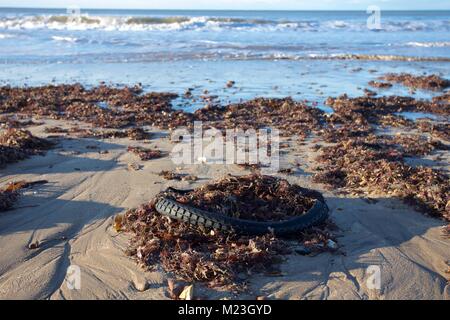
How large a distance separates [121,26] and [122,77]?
26820 mm

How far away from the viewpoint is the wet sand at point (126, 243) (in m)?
3.27

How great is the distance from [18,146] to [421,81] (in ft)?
33.6

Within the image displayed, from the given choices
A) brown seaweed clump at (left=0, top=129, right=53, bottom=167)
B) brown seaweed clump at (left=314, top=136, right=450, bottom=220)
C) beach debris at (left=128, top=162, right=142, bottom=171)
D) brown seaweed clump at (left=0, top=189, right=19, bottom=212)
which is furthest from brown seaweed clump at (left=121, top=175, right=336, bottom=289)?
brown seaweed clump at (left=0, top=129, right=53, bottom=167)

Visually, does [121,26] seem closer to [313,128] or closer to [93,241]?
[313,128]

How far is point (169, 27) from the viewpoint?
36844 millimetres

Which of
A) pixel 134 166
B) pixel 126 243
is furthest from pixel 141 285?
pixel 134 166

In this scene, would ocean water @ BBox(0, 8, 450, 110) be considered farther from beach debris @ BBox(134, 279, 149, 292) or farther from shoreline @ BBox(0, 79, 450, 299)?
beach debris @ BBox(134, 279, 149, 292)

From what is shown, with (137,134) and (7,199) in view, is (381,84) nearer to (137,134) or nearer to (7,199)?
(137,134)

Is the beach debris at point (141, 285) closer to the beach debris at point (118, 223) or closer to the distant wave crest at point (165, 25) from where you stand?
the beach debris at point (118, 223)

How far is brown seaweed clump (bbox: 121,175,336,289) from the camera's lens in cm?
340

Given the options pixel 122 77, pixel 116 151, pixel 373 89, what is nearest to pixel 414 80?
pixel 373 89

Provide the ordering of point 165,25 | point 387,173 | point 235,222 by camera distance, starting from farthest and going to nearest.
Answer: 1. point 165,25
2. point 387,173
3. point 235,222

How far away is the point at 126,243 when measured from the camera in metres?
3.93

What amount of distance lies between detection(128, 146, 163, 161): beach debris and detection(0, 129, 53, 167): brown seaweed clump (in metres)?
1.27
